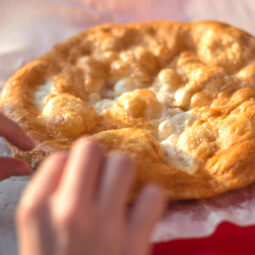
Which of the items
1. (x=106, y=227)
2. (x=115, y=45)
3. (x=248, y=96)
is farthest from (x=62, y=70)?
(x=106, y=227)

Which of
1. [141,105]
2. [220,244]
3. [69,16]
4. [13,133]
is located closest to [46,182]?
[13,133]

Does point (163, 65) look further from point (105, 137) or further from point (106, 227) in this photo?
point (106, 227)

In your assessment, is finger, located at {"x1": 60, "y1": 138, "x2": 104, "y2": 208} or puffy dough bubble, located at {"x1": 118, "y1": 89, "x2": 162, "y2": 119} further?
puffy dough bubble, located at {"x1": 118, "y1": 89, "x2": 162, "y2": 119}

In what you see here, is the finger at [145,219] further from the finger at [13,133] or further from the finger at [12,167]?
the finger at [12,167]

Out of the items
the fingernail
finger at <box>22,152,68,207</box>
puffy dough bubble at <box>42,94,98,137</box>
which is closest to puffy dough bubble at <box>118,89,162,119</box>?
puffy dough bubble at <box>42,94,98,137</box>

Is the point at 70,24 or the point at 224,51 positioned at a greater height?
the point at 70,24

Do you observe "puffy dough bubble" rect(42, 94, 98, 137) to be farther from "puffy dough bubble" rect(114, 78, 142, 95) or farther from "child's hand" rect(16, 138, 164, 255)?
"child's hand" rect(16, 138, 164, 255)

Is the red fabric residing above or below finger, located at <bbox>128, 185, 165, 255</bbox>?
below

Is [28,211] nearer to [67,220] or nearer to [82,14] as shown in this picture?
[67,220]
